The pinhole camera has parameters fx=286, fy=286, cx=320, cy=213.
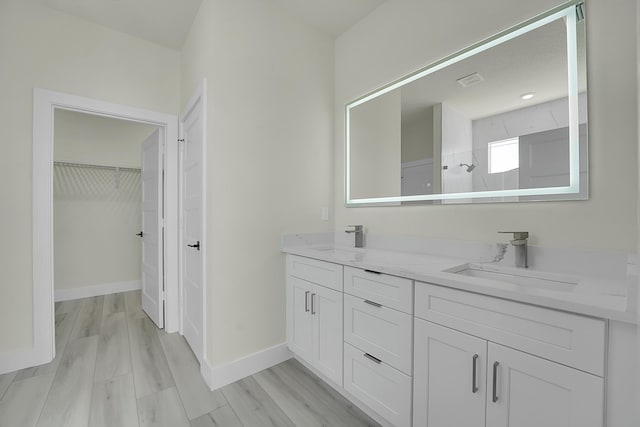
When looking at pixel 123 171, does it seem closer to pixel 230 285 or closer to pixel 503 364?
pixel 230 285

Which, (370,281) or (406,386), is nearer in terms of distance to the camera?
(406,386)

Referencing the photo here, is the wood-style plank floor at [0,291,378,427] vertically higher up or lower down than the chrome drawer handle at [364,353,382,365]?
lower down

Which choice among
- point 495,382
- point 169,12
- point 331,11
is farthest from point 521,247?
point 169,12

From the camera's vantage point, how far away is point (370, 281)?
1.50m

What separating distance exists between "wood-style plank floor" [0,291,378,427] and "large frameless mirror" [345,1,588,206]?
55.3 inches

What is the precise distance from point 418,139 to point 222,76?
138 cm

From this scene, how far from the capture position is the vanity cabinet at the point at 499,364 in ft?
2.79

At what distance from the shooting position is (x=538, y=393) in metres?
0.93

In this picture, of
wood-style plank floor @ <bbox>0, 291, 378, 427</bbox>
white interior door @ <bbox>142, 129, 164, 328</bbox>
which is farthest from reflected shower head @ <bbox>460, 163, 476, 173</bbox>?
white interior door @ <bbox>142, 129, 164, 328</bbox>

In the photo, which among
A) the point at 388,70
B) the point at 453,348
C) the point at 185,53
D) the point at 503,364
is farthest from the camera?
the point at 185,53

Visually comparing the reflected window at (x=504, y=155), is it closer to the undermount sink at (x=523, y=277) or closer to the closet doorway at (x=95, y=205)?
the undermount sink at (x=523, y=277)

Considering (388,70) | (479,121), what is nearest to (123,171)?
(388,70)

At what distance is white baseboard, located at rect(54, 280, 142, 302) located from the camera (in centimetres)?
359

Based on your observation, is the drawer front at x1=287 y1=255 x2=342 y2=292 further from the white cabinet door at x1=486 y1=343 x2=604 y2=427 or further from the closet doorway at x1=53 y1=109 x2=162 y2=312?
the closet doorway at x1=53 y1=109 x2=162 y2=312
